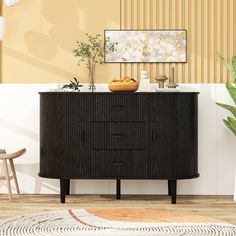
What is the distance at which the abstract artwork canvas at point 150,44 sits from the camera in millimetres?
5945

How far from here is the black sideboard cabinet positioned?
5.38 metres

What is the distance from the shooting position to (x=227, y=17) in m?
5.96

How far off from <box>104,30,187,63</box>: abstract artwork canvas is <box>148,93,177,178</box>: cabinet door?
0.74 m

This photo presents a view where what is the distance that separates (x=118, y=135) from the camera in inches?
212

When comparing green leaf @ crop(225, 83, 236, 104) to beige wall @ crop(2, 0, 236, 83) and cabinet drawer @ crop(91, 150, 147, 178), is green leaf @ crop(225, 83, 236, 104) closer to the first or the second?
beige wall @ crop(2, 0, 236, 83)

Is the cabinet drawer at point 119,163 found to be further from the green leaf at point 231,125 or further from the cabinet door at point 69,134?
the green leaf at point 231,125

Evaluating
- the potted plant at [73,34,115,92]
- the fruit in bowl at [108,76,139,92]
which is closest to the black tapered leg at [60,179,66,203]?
the fruit in bowl at [108,76,139,92]

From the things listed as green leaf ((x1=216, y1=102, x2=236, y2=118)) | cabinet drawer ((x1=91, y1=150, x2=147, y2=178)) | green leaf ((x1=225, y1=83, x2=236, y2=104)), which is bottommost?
cabinet drawer ((x1=91, y1=150, x2=147, y2=178))

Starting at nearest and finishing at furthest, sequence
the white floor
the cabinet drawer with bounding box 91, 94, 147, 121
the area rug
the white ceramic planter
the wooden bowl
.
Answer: the area rug → the cabinet drawer with bounding box 91, 94, 147, 121 → the wooden bowl → the white ceramic planter → the white floor

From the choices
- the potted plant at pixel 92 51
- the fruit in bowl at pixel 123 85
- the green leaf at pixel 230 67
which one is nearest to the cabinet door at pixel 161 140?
the fruit in bowl at pixel 123 85

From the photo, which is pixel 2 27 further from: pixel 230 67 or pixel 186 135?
pixel 230 67

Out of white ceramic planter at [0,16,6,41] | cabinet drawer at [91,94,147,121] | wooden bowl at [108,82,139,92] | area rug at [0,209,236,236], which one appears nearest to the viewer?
area rug at [0,209,236,236]

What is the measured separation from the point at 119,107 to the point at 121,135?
0.79 ft

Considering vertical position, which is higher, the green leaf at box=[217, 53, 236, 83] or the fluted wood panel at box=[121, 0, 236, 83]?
the fluted wood panel at box=[121, 0, 236, 83]
